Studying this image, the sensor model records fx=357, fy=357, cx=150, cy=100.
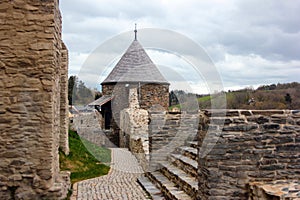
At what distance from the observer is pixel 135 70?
2291 centimetres

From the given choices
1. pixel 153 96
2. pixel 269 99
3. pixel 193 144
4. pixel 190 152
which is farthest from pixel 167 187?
pixel 153 96

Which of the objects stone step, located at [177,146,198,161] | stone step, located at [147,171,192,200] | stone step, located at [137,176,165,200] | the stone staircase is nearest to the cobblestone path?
stone step, located at [137,176,165,200]

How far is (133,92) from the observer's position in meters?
21.4

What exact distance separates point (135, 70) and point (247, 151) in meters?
18.0

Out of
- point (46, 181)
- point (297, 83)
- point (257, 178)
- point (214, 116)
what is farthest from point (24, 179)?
point (297, 83)

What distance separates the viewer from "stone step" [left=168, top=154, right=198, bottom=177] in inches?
275

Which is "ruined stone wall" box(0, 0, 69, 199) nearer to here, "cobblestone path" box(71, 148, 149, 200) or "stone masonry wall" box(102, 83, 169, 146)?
"cobblestone path" box(71, 148, 149, 200)

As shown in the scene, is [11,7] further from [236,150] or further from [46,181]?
[236,150]

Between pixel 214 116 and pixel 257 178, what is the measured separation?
3.61 feet

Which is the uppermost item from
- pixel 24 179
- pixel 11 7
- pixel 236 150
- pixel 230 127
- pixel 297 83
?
pixel 11 7

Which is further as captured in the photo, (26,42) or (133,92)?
(133,92)

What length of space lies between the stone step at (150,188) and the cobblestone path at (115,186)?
11 cm

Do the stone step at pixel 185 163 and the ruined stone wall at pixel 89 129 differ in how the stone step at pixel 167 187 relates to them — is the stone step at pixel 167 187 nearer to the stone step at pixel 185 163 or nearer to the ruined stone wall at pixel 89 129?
the stone step at pixel 185 163

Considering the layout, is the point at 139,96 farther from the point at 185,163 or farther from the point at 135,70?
the point at 185,163
